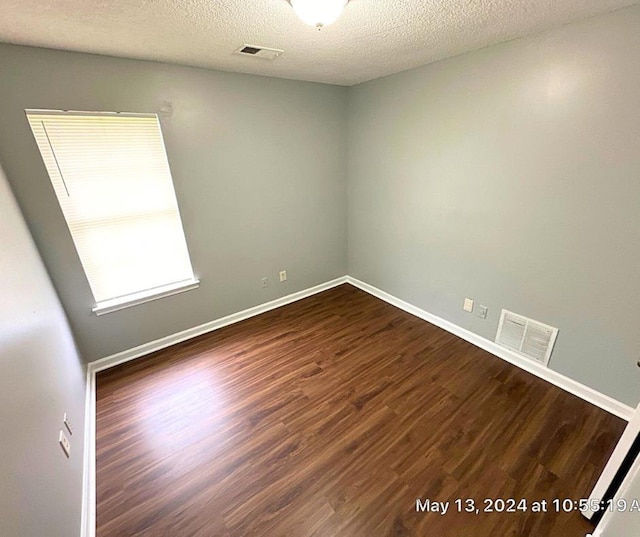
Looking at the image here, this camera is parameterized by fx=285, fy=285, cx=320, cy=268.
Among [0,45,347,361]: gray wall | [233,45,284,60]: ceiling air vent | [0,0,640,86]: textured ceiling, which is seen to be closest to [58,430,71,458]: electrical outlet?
[0,45,347,361]: gray wall

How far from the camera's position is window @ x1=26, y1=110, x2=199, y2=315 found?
1.92m

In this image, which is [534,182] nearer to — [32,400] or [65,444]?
[32,400]

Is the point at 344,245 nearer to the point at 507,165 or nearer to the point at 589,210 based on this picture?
the point at 507,165

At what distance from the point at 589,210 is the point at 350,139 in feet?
7.35

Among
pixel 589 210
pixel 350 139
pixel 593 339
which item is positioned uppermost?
pixel 350 139

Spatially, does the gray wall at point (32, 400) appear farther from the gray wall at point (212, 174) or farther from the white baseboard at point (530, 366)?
the white baseboard at point (530, 366)

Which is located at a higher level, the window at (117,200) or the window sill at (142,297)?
the window at (117,200)

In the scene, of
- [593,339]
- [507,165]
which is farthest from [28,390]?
[593,339]

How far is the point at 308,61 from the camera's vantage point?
2105 mm

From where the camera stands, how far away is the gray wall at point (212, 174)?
180 centimetres

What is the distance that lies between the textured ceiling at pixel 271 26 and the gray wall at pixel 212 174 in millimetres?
191

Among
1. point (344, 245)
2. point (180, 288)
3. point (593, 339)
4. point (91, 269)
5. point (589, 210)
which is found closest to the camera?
point (589, 210)

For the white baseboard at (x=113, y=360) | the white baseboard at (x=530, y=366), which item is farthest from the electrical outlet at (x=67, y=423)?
the white baseboard at (x=530, y=366)

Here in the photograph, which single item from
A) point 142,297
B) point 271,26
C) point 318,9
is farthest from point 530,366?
point 142,297
